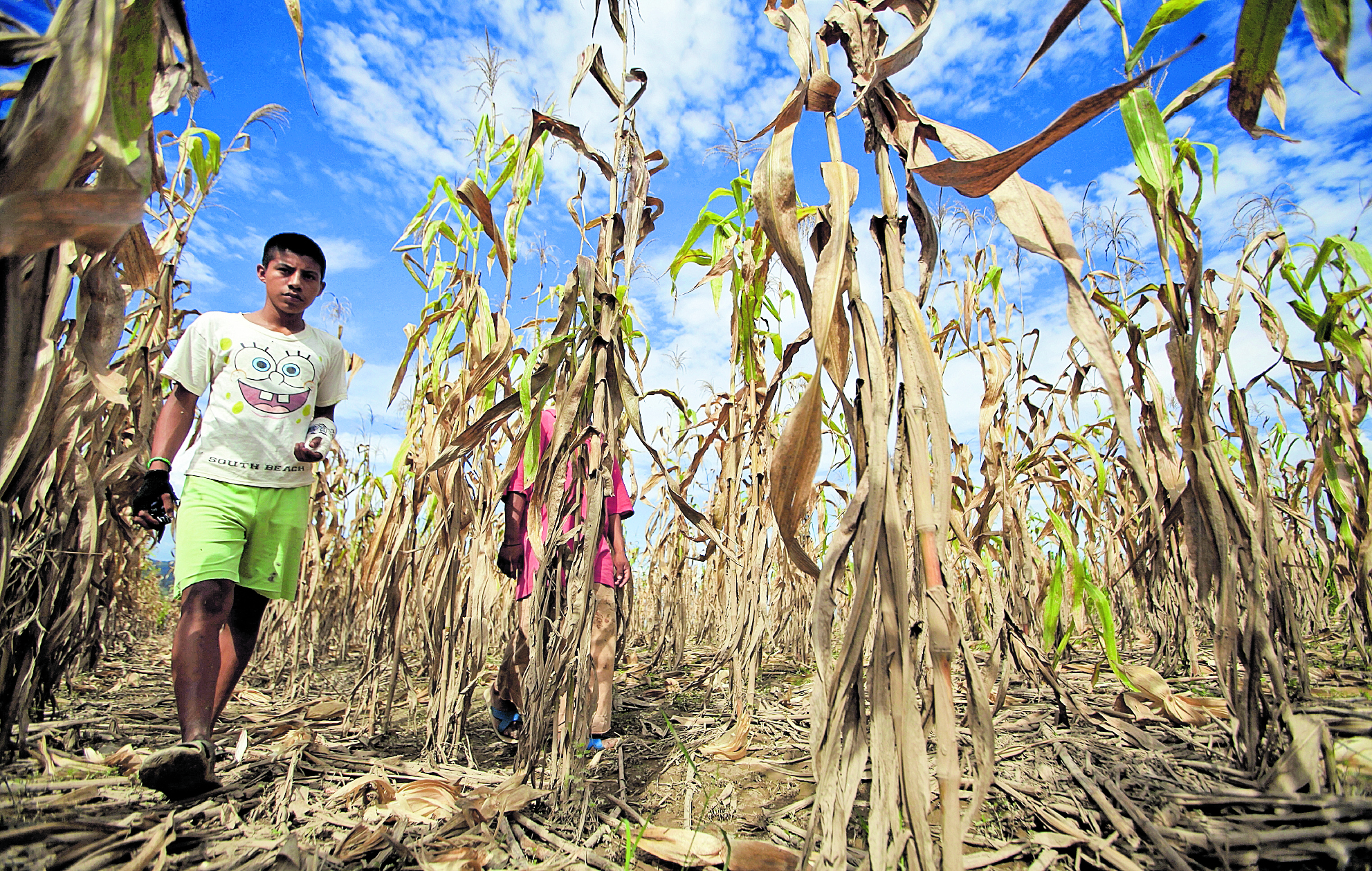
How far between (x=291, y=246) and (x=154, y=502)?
0.92 metres

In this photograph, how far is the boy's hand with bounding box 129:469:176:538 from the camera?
5.58 ft

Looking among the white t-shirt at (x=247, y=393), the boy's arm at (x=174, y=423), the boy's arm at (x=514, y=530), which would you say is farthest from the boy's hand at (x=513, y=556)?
the boy's arm at (x=174, y=423)

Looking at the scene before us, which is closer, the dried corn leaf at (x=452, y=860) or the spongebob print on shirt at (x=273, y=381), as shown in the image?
the dried corn leaf at (x=452, y=860)

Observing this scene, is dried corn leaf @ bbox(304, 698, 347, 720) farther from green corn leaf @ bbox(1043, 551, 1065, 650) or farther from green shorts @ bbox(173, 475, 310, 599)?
green corn leaf @ bbox(1043, 551, 1065, 650)

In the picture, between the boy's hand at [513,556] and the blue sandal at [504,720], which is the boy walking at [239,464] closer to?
the boy's hand at [513,556]

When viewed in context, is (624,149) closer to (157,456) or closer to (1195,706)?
(157,456)

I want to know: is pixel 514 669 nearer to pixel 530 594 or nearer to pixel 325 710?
pixel 530 594

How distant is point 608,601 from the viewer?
75.1 inches

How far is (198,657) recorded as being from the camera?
167 cm

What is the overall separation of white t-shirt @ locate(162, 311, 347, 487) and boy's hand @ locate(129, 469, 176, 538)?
0.10 metres

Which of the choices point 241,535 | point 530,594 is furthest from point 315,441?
point 530,594

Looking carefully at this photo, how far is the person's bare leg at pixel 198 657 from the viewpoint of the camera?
1.64m

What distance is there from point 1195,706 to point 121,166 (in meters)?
2.62

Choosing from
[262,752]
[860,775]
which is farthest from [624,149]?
[262,752]
